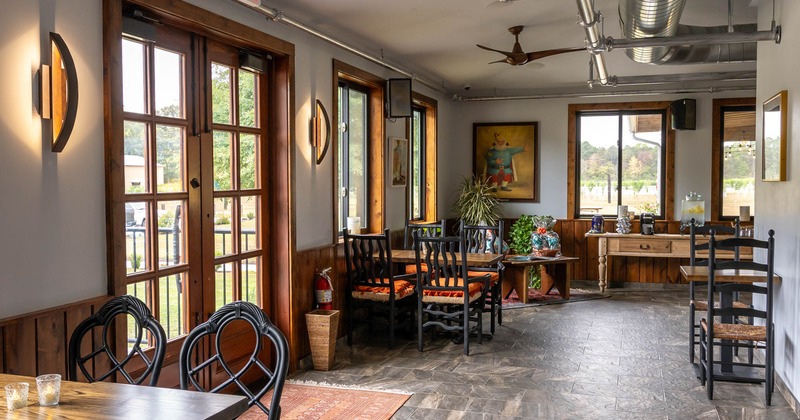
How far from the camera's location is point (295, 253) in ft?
17.2

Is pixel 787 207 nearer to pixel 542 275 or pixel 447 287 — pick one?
pixel 447 287

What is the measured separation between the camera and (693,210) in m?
9.11

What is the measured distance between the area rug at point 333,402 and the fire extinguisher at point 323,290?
2.61ft

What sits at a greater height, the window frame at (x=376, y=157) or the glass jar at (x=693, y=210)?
the window frame at (x=376, y=157)

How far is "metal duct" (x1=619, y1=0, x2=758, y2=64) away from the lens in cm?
452

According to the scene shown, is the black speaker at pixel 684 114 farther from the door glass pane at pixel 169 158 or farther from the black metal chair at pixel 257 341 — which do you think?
the black metal chair at pixel 257 341

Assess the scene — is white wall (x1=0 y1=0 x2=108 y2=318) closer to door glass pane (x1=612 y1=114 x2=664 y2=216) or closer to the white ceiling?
the white ceiling

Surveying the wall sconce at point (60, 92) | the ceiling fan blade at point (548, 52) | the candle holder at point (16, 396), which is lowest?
the candle holder at point (16, 396)

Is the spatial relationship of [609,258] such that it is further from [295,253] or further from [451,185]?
[295,253]

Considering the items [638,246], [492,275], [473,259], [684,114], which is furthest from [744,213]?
[473,259]

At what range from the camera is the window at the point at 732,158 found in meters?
9.09

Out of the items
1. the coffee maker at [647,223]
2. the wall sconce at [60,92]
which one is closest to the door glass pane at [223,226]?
the wall sconce at [60,92]

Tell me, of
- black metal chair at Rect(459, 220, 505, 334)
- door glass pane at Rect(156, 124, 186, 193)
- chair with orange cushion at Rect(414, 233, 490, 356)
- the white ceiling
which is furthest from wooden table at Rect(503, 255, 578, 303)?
door glass pane at Rect(156, 124, 186, 193)

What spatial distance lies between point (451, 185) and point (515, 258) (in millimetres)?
2132
